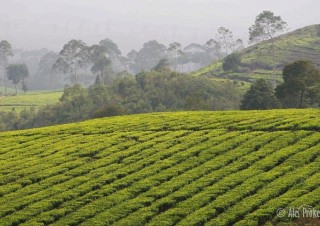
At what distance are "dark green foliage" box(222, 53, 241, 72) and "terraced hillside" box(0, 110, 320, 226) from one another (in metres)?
75.9

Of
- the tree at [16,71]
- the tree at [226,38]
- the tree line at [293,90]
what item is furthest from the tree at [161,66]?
the tree at [16,71]

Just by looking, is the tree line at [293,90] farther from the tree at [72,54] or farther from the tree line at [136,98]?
the tree at [72,54]

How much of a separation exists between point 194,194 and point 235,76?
9023cm

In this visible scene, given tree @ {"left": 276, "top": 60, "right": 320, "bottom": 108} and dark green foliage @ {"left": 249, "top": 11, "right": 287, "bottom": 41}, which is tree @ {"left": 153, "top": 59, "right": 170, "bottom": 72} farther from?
tree @ {"left": 276, "top": 60, "right": 320, "bottom": 108}

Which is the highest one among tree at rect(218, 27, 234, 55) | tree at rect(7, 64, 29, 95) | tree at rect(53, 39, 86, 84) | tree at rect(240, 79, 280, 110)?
tree at rect(218, 27, 234, 55)

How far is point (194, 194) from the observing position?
21.8 metres

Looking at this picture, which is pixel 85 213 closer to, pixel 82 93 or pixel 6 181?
pixel 6 181

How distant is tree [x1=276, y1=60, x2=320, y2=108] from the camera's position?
2052 inches

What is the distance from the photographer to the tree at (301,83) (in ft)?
171

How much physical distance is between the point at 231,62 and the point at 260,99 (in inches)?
2237

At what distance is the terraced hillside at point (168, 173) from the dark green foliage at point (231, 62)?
75.9m

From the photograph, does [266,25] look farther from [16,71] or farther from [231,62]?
[16,71]
